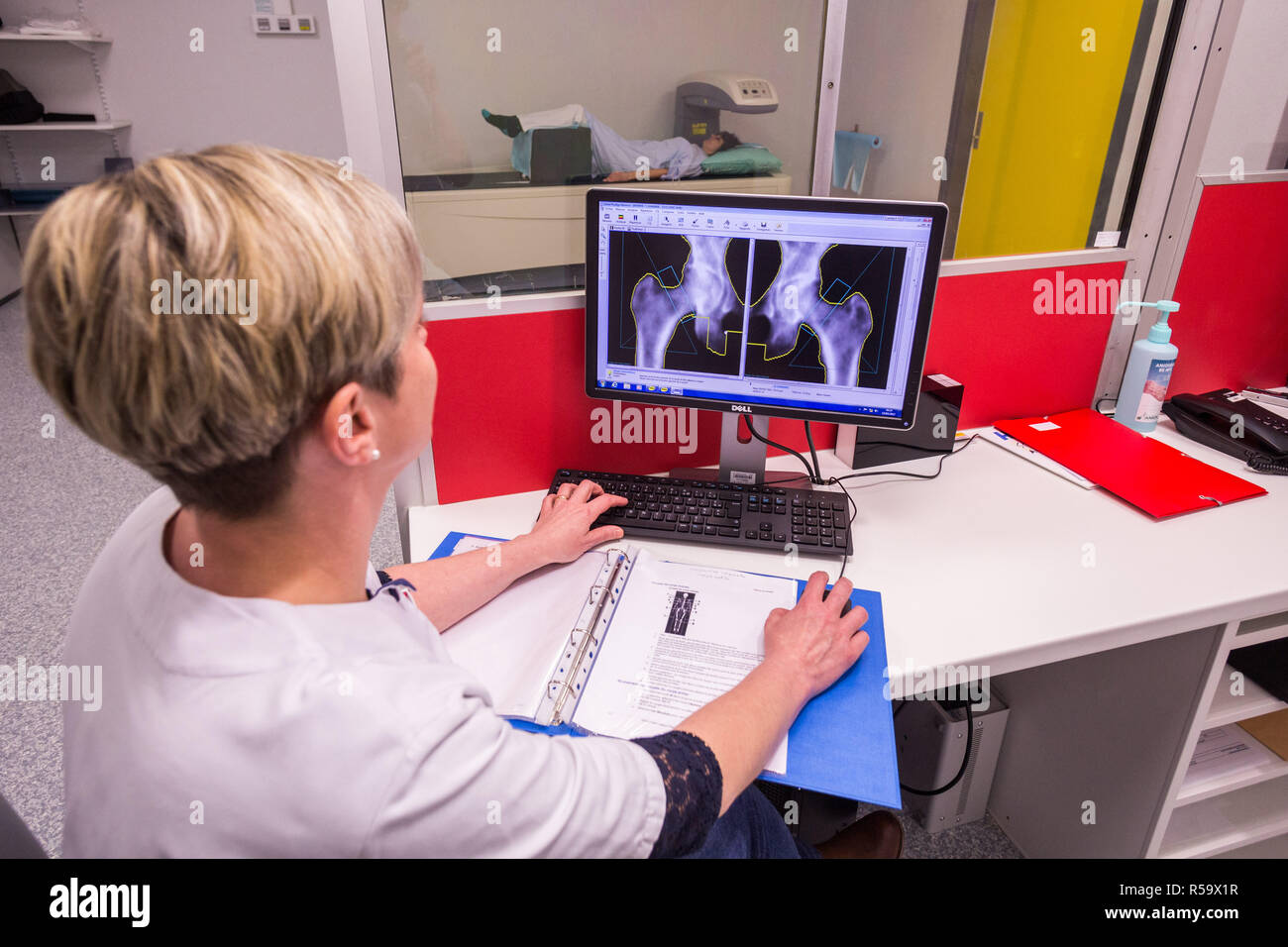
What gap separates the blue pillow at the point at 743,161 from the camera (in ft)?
8.04

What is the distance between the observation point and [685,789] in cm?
71

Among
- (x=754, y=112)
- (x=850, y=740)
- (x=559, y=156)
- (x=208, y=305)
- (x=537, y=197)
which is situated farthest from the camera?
(x=754, y=112)

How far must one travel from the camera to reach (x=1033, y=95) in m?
2.24

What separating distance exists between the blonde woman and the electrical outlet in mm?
4578

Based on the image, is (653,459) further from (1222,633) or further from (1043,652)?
(1222,633)

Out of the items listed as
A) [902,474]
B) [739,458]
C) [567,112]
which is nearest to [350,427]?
[739,458]

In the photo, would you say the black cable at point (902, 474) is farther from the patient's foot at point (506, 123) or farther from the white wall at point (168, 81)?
the white wall at point (168, 81)

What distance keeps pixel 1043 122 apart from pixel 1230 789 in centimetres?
173

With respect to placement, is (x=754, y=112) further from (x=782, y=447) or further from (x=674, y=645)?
(x=674, y=645)

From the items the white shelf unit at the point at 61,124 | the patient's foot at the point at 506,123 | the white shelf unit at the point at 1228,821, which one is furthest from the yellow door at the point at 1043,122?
the white shelf unit at the point at 61,124

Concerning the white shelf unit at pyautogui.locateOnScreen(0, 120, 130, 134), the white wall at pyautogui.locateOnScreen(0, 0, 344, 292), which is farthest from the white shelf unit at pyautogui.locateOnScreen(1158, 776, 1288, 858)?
the white shelf unit at pyautogui.locateOnScreen(0, 120, 130, 134)

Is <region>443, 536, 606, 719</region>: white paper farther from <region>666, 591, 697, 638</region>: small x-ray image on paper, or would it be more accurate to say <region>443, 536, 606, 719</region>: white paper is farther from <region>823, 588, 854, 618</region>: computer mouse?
<region>823, 588, 854, 618</region>: computer mouse

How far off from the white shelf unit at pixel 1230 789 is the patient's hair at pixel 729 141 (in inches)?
81.9
